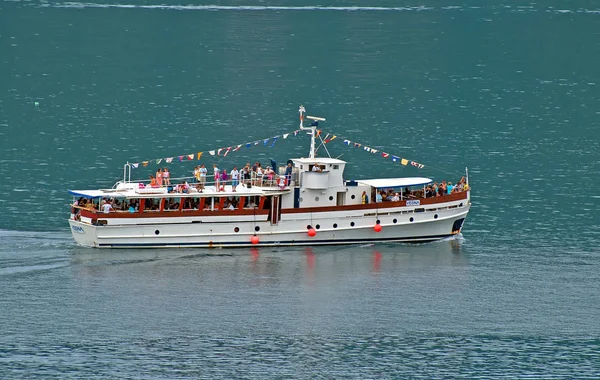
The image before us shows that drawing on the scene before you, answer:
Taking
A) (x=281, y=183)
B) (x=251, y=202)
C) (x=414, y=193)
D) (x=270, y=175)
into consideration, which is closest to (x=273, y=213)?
(x=251, y=202)

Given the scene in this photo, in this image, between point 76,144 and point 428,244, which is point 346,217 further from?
point 76,144

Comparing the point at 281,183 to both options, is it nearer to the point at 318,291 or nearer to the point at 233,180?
the point at 233,180

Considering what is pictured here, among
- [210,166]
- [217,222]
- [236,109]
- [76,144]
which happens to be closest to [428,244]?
[217,222]

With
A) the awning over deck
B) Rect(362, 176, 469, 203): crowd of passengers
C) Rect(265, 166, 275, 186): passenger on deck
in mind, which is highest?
Rect(265, 166, 275, 186): passenger on deck

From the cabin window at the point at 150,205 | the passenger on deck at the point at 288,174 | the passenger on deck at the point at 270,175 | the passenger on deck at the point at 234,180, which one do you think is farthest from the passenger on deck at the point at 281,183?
the cabin window at the point at 150,205

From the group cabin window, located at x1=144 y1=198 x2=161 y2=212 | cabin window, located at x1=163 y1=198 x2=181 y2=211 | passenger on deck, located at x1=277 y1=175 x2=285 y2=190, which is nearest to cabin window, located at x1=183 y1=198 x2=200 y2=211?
cabin window, located at x1=163 y1=198 x2=181 y2=211

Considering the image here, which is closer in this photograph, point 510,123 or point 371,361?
point 371,361

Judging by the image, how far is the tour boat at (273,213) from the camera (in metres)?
104

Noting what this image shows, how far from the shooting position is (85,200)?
105438 millimetres

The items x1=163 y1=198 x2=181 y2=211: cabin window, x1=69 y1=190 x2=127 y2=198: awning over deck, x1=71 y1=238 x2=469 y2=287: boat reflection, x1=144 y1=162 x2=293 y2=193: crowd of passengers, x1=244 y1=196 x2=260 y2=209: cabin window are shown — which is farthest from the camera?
x1=244 y1=196 x2=260 y2=209: cabin window

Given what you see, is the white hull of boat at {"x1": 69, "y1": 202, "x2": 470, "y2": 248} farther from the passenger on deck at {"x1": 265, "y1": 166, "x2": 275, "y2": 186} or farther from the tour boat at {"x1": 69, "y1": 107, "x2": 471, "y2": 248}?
the passenger on deck at {"x1": 265, "y1": 166, "x2": 275, "y2": 186}

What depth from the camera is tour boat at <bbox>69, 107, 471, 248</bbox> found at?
103938 mm

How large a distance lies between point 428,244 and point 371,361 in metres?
29.2

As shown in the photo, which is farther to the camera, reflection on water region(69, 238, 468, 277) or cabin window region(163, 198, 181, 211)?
cabin window region(163, 198, 181, 211)
